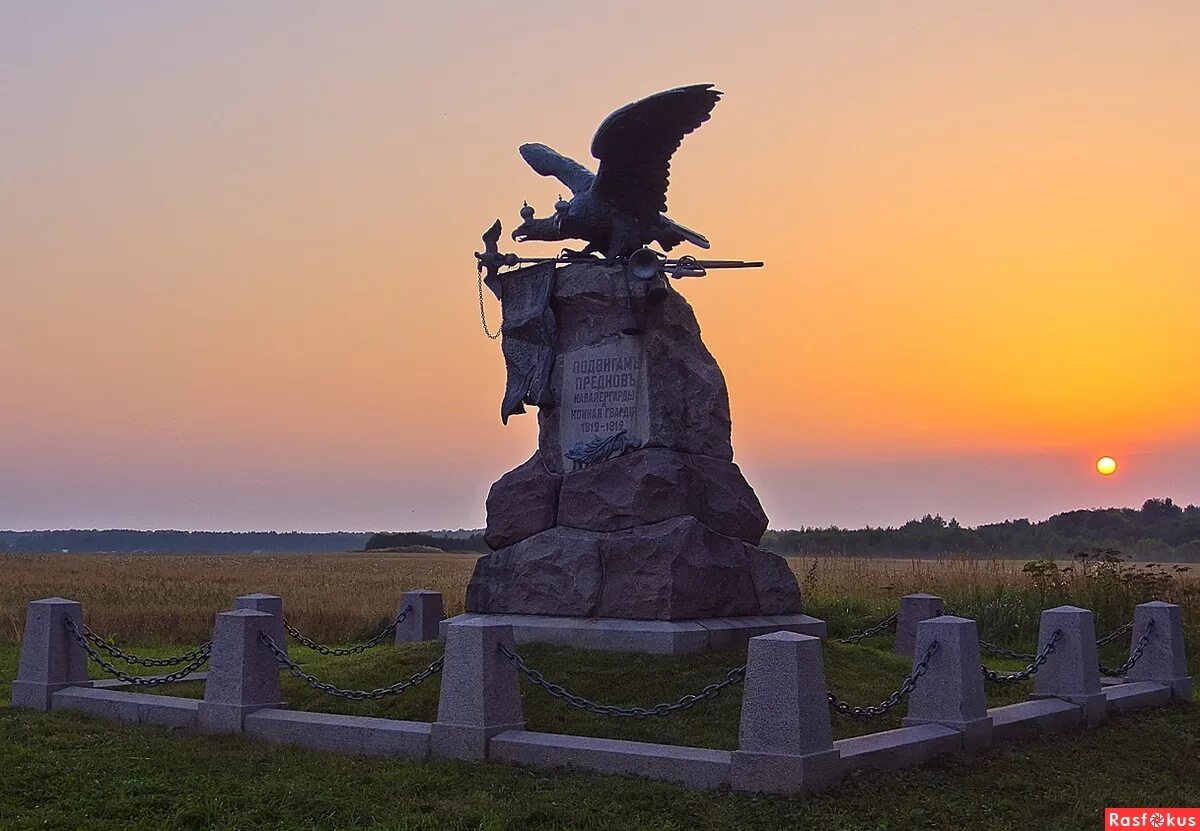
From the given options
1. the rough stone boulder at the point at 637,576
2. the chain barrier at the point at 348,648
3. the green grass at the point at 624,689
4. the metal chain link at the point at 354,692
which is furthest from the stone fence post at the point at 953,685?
the chain barrier at the point at 348,648

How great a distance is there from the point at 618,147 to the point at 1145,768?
7050mm

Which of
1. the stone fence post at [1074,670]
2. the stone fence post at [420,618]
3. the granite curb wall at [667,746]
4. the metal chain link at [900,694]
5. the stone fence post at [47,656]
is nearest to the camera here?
the granite curb wall at [667,746]

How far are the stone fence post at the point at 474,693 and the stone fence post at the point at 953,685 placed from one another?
2967mm

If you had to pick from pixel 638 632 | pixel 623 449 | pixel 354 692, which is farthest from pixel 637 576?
pixel 354 692

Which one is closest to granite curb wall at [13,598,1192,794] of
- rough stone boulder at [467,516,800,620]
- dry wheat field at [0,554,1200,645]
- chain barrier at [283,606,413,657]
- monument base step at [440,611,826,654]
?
chain barrier at [283,606,413,657]

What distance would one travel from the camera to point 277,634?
1248 cm

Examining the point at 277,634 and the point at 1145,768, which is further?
the point at 277,634

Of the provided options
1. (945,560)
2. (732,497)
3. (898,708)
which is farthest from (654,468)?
(945,560)

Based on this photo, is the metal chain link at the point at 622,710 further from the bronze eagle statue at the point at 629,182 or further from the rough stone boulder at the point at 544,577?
the bronze eagle statue at the point at 629,182

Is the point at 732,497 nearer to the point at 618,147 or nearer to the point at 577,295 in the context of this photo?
the point at 577,295

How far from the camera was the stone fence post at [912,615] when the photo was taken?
50.3 feet

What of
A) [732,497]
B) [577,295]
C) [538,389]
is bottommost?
[732,497]

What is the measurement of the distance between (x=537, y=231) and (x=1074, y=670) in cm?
675

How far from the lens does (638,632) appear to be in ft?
38.0
